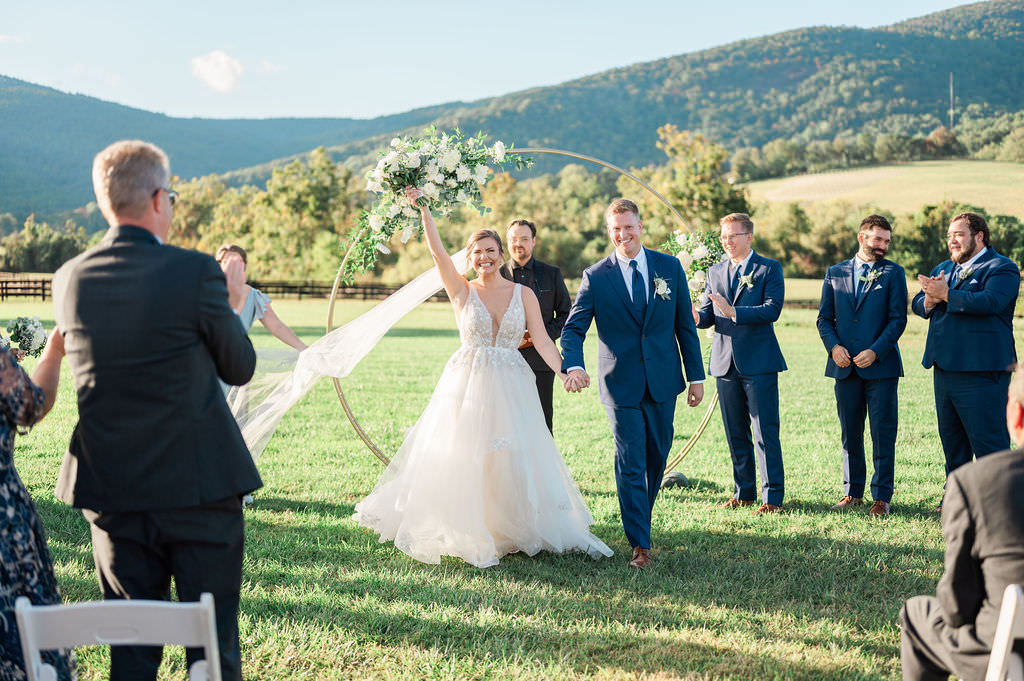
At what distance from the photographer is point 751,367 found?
7.30 metres

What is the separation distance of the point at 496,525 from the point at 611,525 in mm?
1330

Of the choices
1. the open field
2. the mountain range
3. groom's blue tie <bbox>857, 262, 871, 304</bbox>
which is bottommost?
groom's blue tie <bbox>857, 262, 871, 304</bbox>

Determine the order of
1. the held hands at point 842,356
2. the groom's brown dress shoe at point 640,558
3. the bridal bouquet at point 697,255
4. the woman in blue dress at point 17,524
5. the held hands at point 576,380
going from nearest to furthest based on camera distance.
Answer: the woman in blue dress at point 17,524 → the held hands at point 576,380 → the groom's brown dress shoe at point 640,558 → the held hands at point 842,356 → the bridal bouquet at point 697,255

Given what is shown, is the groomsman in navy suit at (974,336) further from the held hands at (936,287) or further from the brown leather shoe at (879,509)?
the brown leather shoe at (879,509)

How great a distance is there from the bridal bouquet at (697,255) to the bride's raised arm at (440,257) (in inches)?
99.2

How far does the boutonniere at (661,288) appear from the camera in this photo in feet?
19.6

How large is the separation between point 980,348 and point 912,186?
63.0 meters

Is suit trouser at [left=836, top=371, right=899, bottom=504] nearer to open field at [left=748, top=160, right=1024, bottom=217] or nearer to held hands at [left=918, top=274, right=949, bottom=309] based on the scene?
held hands at [left=918, top=274, right=949, bottom=309]

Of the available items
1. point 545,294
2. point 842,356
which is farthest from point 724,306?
point 545,294

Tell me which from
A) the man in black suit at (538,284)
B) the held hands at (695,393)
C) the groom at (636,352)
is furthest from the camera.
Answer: the man in black suit at (538,284)

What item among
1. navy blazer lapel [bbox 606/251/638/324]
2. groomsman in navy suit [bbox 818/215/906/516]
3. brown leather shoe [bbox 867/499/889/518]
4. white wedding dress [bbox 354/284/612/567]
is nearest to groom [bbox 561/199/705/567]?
navy blazer lapel [bbox 606/251/638/324]

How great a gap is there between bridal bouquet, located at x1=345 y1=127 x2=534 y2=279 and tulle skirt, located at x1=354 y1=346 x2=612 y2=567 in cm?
113

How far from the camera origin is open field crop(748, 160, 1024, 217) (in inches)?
2042

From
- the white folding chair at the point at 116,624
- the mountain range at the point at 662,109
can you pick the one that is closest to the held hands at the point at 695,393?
the white folding chair at the point at 116,624
